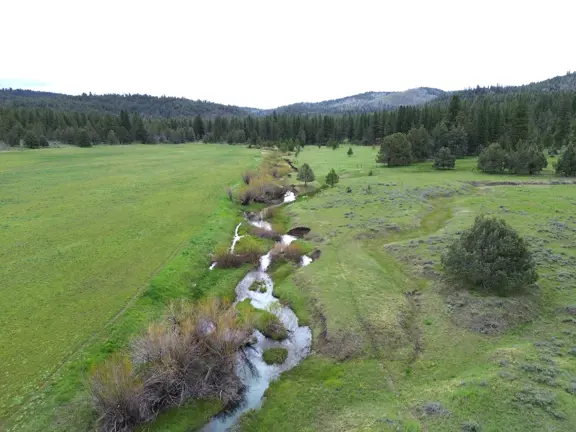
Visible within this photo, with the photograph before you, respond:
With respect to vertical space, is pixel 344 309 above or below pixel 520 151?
below

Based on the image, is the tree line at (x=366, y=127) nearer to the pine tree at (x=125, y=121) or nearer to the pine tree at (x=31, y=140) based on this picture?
the pine tree at (x=125, y=121)

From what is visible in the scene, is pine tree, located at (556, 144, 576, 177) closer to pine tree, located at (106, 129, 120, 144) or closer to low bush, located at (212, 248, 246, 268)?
low bush, located at (212, 248, 246, 268)

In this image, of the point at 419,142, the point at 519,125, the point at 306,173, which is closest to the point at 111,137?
the point at 306,173

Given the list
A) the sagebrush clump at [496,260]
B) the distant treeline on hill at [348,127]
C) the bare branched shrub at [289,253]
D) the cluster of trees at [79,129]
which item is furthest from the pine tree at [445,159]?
the cluster of trees at [79,129]

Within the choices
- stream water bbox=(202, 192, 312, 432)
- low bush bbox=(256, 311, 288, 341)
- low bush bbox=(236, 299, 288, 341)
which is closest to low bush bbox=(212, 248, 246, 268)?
stream water bbox=(202, 192, 312, 432)

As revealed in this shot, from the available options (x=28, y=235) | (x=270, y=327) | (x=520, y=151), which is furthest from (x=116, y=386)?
(x=520, y=151)

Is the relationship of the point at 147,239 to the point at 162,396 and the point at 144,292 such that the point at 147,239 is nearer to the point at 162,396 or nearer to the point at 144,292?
the point at 144,292
